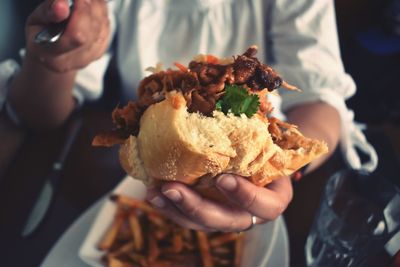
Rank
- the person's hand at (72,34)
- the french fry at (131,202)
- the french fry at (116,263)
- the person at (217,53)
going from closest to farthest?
the person's hand at (72,34) < the french fry at (116,263) < the french fry at (131,202) < the person at (217,53)

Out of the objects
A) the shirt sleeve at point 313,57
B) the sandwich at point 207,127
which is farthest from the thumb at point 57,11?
the shirt sleeve at point 313,57

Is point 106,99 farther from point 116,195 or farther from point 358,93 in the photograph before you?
point 358,93

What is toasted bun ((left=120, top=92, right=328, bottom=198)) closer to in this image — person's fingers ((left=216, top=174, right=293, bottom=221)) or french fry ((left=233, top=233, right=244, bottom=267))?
person's fingers ((left=216, top=174, right=293, bottom=221))

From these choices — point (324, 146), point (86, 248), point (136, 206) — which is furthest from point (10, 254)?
point (324, 146)

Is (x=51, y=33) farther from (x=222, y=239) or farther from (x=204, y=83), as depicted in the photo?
(x=222, y=239)

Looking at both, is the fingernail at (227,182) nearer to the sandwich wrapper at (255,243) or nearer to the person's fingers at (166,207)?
the person's fingers at (166,207)

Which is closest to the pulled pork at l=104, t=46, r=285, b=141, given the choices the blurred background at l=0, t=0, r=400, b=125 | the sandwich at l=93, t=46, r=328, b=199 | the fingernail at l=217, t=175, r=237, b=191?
the sandwich at l=93, t=46, r=328, b=199
